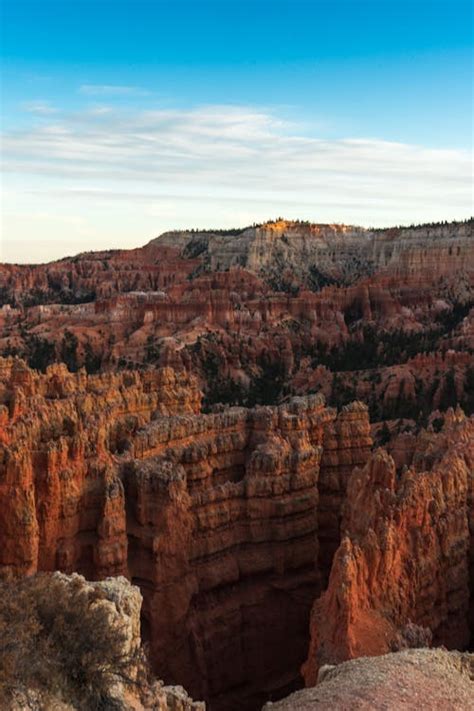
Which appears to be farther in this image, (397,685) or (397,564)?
(397,564)

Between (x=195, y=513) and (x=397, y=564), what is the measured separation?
478 cm

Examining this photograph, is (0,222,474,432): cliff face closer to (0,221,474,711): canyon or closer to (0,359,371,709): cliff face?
(0,221,474,711): canyon

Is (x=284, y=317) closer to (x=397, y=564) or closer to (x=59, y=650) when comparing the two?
(x=397, y=564)

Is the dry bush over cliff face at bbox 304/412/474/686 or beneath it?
over

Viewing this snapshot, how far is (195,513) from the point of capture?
16391 millimetres

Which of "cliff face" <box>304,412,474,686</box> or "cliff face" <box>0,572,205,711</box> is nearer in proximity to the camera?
"cliff face" <box>0,572,205,711</box>

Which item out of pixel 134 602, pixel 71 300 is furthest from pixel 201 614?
pixel 71 300

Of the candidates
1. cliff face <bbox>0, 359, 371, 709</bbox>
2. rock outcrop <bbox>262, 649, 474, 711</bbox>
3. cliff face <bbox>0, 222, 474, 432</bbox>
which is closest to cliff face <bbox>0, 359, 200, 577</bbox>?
cliff face <bbox>0, 359, 371, 709</bbox>

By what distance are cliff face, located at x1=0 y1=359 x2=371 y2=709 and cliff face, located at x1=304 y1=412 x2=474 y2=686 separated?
2006 millimetres

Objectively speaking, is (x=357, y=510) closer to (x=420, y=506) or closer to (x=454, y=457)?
(x=420, y=506)

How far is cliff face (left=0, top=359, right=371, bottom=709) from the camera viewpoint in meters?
14.6

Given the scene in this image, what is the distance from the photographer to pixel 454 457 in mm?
16781

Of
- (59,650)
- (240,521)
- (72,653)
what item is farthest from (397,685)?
(240,521)

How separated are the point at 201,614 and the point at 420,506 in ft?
16.5
